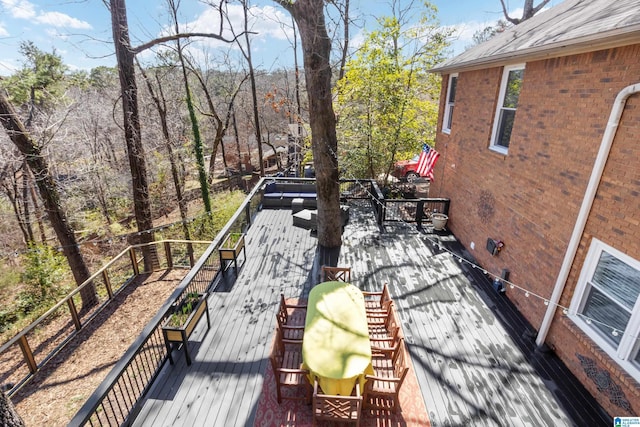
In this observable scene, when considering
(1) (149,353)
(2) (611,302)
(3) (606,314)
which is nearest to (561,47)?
(2) (611,302)

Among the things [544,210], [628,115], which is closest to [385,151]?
[544,210]

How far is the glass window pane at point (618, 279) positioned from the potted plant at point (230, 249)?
6124 mm

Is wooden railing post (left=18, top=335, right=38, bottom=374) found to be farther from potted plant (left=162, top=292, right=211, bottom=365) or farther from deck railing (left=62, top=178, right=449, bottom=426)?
potted plant (left=162, top=292, right=211, bottom=365)

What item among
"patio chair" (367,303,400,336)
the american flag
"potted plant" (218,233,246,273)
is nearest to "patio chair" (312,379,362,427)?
"patio chair" (367,303,400,336)

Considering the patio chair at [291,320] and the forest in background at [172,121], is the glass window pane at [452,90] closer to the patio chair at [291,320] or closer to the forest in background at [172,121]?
the forest in background at [172,121]

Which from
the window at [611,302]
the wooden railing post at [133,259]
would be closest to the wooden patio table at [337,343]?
the window at [611,302]

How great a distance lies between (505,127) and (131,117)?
34.5ft

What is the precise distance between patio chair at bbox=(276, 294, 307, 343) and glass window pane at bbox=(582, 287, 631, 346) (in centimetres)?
389

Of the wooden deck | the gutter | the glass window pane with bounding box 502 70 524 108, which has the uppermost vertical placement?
the gutter

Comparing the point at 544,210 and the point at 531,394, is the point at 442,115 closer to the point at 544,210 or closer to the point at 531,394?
the point at 544,210

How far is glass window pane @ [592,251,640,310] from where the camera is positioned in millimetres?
3408

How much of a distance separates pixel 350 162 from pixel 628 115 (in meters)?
9.18

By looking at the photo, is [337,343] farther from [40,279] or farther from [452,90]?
[40,279]

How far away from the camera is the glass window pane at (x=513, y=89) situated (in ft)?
18.4
